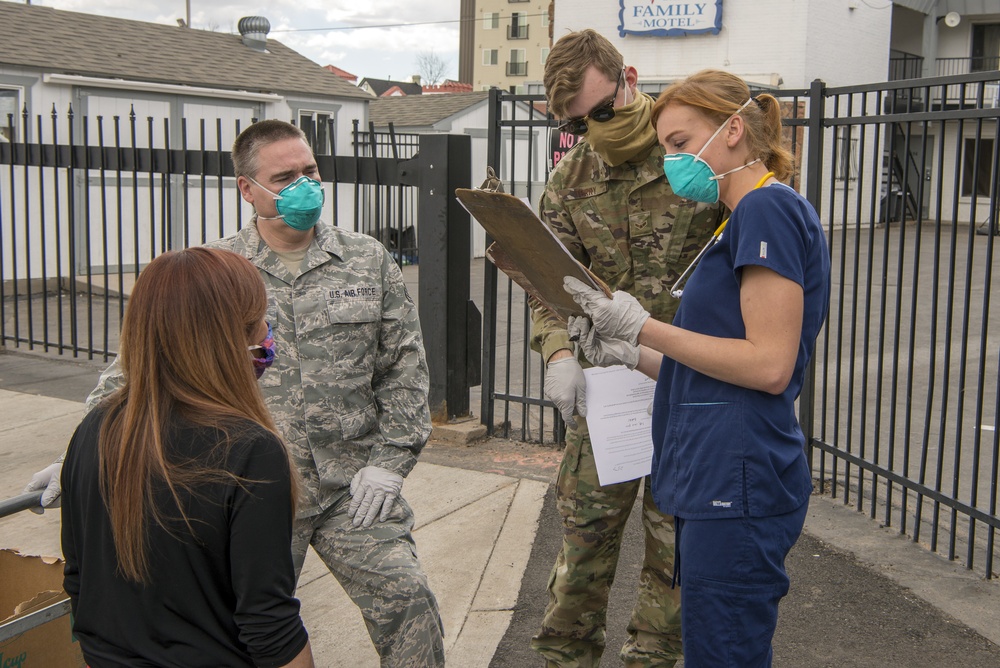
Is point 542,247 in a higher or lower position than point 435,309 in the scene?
higher

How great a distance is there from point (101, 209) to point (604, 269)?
847 centimetres

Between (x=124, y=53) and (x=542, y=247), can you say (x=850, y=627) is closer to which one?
(x=542, y=247)

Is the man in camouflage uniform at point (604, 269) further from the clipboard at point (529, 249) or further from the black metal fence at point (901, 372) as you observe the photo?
the black metal fence at point (901, 372)

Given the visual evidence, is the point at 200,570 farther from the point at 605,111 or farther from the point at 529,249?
the point at 605,111

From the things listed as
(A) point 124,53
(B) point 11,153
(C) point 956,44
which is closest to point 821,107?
(B) point 11,153

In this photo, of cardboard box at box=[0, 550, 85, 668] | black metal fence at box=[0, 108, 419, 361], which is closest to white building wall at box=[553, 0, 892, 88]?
black metal fence at box=[0, 108, 419, 361]

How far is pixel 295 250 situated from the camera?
307cm

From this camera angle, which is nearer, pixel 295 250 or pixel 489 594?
pixel 295 250

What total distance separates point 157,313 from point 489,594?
2699 millimetres

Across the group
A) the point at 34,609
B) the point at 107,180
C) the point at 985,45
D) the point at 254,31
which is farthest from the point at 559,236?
the point at 985,45

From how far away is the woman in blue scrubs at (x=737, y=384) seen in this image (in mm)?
2191

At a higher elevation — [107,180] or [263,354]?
[107,180]

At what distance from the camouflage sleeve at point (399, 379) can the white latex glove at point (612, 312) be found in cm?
72

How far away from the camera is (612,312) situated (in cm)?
244
